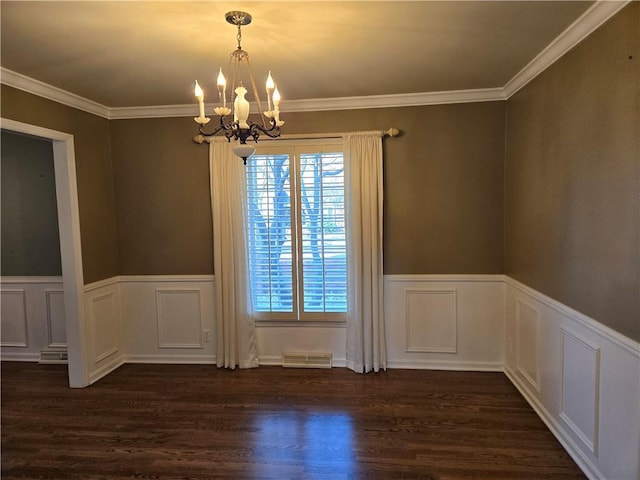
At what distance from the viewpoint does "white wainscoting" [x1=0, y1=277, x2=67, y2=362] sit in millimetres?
4074

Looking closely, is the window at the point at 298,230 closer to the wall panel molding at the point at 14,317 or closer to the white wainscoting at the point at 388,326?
the white wainscoting at the point at 388,326

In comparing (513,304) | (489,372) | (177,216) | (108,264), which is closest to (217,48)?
(177,216)

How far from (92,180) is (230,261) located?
1.50 metres

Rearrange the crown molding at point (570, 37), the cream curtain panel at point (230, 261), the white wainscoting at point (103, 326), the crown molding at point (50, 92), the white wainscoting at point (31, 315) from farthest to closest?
the white wainscoting at point (31, 315) < the cream curtain panel at point (230, 261) < the white wainscoting at point (103, 326) < the crown molding at point (50, 92) < the crown molding at point (570, 37)

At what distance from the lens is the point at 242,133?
6.43ft

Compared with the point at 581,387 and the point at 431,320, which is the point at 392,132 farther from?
the point at 581,387

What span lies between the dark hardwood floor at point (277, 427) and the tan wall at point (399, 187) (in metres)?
1.11

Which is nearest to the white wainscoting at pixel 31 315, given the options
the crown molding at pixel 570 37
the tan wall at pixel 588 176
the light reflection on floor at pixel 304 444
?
the light reflection on floor at pixel 304 444

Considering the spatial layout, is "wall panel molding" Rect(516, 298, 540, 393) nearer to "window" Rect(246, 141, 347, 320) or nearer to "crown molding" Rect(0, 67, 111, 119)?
"window" Rect(246, 141, 347, 320)

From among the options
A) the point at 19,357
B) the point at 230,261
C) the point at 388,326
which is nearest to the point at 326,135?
the point at 230,261

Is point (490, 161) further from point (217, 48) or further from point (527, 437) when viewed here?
point (217, 48)

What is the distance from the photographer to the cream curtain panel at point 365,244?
3.50m

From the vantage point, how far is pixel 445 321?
3.64 m

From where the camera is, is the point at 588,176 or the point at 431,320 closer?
the point at 588,176
